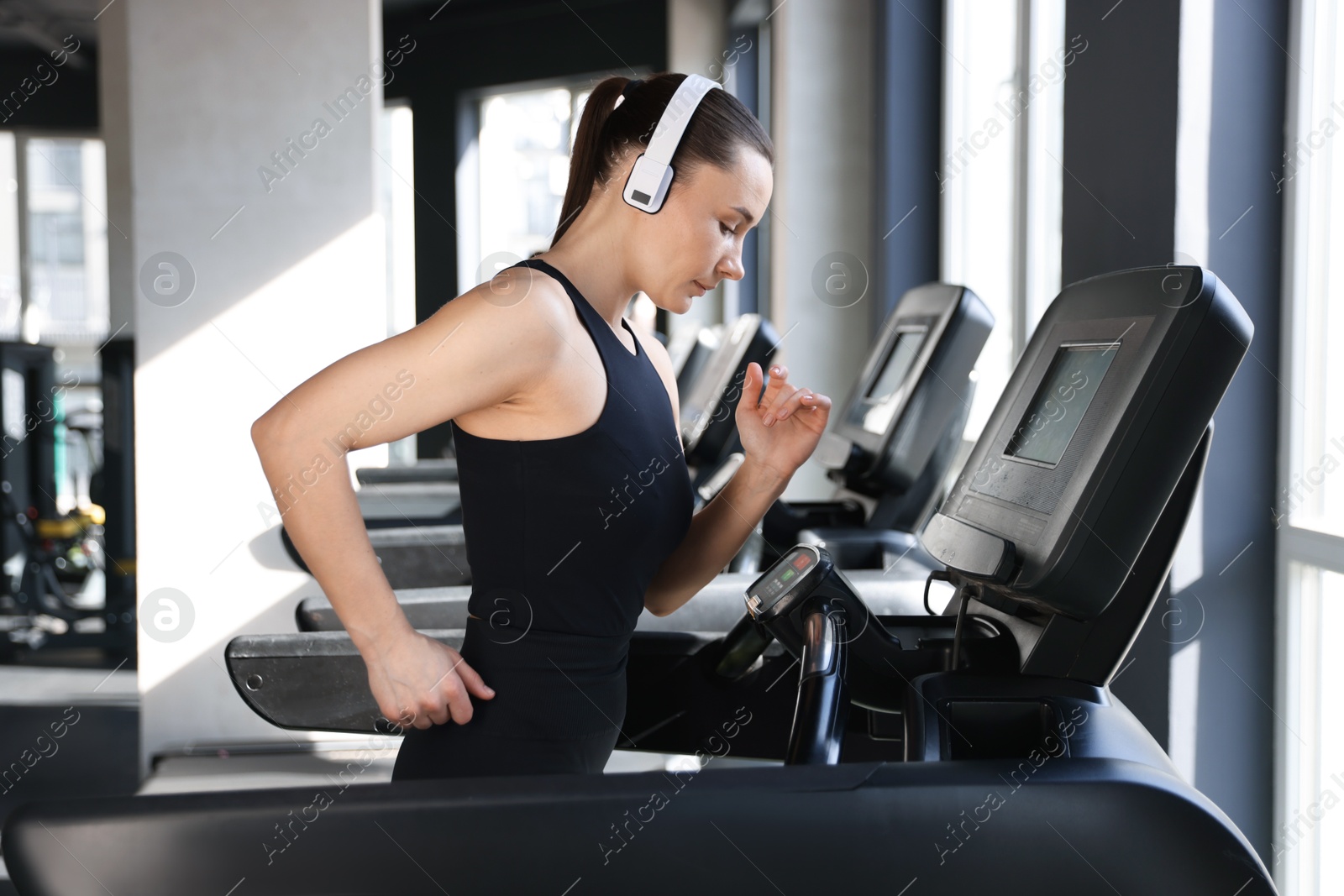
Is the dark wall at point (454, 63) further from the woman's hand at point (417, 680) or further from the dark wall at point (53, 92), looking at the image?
the woman's hand at point (417, 680)

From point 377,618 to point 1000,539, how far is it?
1.94 ft

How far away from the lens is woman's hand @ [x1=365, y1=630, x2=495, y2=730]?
1070 mm

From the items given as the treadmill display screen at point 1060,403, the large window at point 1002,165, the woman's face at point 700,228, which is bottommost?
the treadmill display screen at point 1060,403

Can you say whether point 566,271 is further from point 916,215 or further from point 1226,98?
point 916,215

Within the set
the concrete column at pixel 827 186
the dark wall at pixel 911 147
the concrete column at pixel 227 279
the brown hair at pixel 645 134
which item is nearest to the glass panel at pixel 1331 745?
the brown hair at pixel 645 134

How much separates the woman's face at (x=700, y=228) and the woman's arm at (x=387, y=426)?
0.49 feet

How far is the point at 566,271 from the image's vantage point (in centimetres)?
121

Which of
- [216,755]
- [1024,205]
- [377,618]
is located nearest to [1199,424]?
[377,618]

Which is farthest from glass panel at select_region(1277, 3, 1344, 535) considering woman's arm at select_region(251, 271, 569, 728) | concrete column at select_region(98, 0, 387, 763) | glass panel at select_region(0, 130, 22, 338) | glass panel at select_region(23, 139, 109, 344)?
glass panel at select_region(0, 130, 22, 338)

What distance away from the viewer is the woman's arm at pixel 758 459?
1302 mm

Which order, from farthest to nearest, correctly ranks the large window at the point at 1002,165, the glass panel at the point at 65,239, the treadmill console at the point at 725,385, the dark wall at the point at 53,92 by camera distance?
the glass panel at the point at 65,239
the dark wall at the point at 53,92
the treadmill console at the point at 725,385
the large window at the point at 1002,165

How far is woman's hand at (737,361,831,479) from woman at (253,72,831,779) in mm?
42

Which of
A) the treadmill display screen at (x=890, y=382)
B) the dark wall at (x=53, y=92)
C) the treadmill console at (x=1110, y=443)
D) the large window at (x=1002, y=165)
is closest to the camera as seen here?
the treadmill console at (x=1110, y=443)

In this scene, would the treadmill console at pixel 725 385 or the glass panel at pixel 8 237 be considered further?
the glass panel at pixel 8 237
